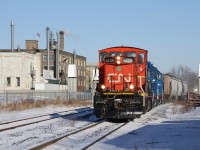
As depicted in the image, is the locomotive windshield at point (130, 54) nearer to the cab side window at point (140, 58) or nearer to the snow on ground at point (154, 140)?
the cab side window at point (140, 58)

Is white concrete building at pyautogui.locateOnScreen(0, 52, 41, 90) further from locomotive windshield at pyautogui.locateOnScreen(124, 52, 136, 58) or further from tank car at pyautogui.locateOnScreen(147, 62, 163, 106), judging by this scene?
locomotive windshield at pyautogui.locateOnScreen(124, 52, 136, 58)

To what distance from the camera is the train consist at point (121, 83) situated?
19.2 m

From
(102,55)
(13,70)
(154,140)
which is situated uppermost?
(13,70)

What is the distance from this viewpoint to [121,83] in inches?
797

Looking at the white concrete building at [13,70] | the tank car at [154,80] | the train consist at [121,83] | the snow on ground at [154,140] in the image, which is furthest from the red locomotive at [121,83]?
the white concrete building at [13,70]

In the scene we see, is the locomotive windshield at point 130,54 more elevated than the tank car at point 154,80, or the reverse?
the locomotive windshield at point 130,54

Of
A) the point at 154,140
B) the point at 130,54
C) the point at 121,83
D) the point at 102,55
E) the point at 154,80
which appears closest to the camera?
the point at 154,140

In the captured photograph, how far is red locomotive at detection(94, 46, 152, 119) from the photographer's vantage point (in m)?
19.2

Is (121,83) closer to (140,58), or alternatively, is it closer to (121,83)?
(121,83)

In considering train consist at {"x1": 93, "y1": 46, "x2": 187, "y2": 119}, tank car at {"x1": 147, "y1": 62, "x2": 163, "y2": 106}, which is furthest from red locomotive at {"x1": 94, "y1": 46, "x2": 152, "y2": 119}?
tank car at {"x1": 147, "y1": 62, "x2": 163, "y2": 106}

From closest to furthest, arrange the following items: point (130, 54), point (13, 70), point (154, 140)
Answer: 1. point (154, 140)
2. point (130, 54)
3. point (13, 70)

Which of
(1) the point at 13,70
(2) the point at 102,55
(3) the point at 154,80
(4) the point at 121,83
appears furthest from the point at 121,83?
(1) the point at 13,70

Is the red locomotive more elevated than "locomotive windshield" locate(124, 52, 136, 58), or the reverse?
"locomotive windshield" locate(124, 52, 136, 58)

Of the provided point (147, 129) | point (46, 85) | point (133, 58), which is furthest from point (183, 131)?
point (46, 85)
